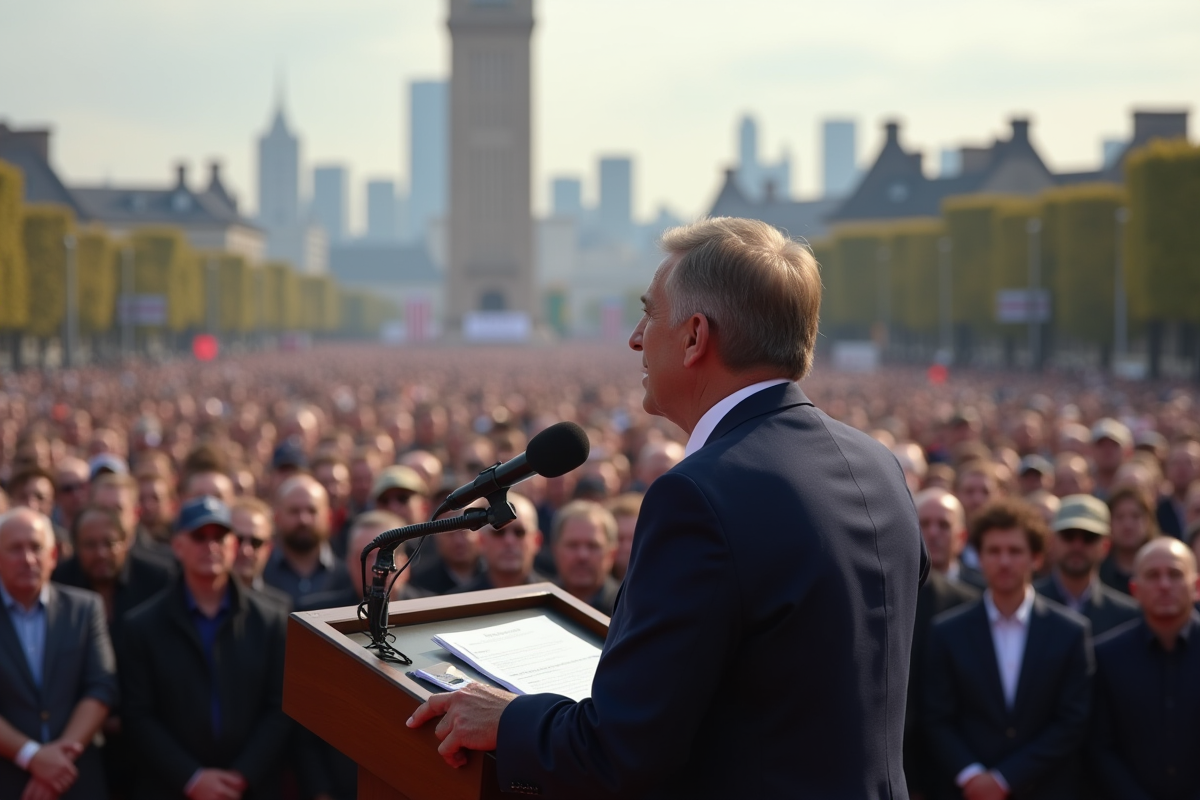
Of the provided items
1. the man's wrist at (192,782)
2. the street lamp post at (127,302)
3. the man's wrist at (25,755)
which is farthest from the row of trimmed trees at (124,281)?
the man's wrist at (192,782)

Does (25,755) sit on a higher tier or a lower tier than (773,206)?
lower

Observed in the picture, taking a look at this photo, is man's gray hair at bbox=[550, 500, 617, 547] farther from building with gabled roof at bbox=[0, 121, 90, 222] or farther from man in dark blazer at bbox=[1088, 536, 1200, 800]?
building with gabled roof at bbox=[0, 121, 90, 222]

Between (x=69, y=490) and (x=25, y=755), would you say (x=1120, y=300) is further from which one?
(x=25, y=755)

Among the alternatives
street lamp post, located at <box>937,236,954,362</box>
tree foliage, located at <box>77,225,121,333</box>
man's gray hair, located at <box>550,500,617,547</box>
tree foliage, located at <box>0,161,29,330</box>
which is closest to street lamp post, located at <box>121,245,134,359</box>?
tree foliage, located at <box>77,225,121,333</box>

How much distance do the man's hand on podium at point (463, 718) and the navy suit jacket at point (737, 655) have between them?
3 cm

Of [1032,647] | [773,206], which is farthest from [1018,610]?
[773,206]

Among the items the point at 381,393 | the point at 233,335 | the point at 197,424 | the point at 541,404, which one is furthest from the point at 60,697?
the point at 233,335

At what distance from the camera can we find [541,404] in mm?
22141

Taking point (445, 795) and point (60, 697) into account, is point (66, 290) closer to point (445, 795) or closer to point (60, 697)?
point (60, 697)

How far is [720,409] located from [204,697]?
4252 millimetres

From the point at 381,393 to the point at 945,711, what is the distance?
23172mm

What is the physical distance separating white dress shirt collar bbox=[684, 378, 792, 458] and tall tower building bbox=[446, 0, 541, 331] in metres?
104

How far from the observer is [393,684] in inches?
102

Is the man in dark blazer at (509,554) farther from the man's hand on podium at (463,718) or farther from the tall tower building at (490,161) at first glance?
the tall tower building at (490,161)
